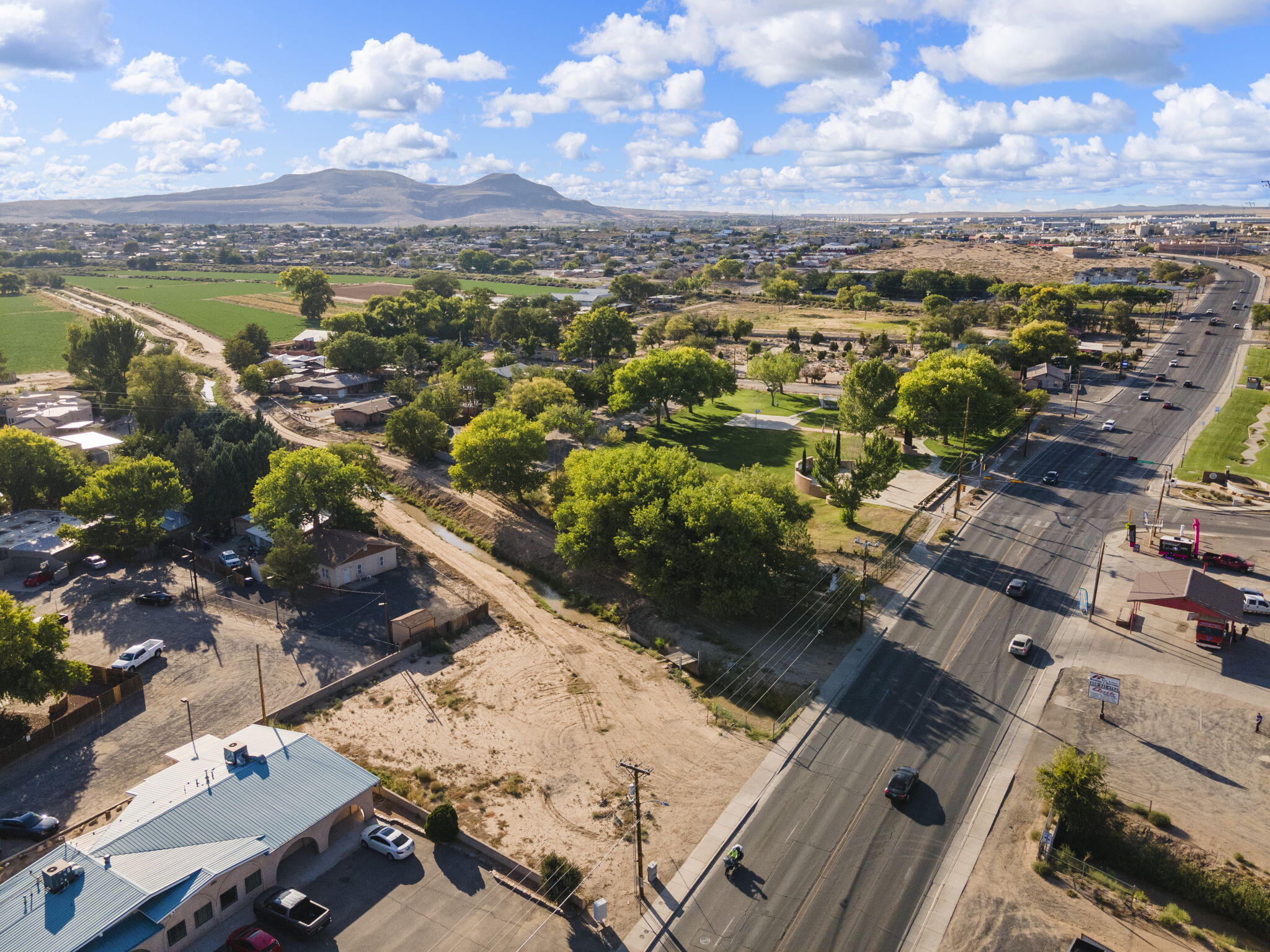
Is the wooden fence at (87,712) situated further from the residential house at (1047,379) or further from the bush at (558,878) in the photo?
the residential house at (1047,379)

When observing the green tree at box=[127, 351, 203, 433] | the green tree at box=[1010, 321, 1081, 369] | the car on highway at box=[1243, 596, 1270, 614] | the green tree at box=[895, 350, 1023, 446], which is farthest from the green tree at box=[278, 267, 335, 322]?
the car on highway at box=[1243, 596, 1270, 614]

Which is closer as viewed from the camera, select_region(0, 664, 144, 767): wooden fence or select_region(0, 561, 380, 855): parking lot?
select_region(0, 561, 380, 855): parking lot

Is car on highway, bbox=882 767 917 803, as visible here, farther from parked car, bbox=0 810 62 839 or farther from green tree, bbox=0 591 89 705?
green tree, bbox=0 591 89 705

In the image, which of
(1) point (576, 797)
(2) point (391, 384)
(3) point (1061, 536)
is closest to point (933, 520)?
(3) point (1061, 536)

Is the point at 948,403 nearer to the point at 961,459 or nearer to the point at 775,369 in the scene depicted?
the point at 961,459

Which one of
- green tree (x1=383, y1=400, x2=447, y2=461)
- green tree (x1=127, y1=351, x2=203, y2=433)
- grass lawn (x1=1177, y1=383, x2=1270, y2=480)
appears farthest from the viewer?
green tree (x1=127, y1=351, x2=203, y2=433)
